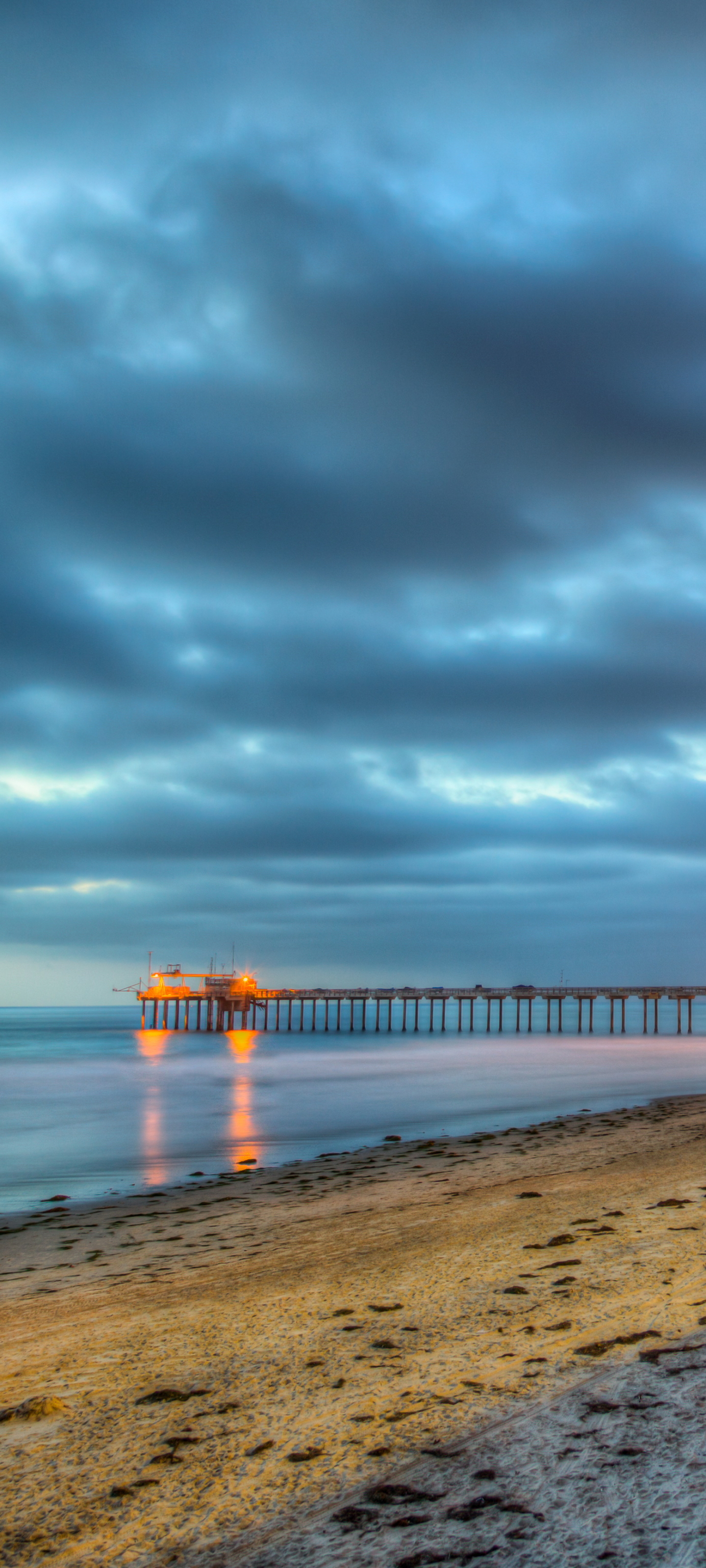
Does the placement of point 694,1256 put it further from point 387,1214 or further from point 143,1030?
point 143,1030

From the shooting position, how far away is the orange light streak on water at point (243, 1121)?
65.5ft

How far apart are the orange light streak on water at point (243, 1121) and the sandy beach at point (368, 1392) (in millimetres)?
10166

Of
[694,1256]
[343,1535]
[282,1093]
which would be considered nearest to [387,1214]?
[694,1256]

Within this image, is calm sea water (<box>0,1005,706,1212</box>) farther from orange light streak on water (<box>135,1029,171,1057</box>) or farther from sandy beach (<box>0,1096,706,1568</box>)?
sandy beach (<box>0,1096,706,1568</box>)

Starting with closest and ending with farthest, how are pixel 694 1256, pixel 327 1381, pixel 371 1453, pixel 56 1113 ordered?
pixel 371 1453 < pixel 327 1381 < pixel 694 1256 < pixel 56 1113

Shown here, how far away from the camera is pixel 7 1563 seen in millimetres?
3506

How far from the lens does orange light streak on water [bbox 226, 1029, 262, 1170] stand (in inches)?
786

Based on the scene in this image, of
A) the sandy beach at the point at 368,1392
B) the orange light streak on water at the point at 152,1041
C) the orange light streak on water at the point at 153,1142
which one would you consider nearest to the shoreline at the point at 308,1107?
the orange light streak on water at the point at 153,1142

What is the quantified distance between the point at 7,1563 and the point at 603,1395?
260 centimetres

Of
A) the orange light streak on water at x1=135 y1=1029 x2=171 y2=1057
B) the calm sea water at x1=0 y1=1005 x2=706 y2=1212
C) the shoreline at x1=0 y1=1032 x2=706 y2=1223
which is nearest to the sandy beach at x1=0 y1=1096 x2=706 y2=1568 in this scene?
the shoreline at x1=0 y1=1032 x2=706 y2=1223

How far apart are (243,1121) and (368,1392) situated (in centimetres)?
2297

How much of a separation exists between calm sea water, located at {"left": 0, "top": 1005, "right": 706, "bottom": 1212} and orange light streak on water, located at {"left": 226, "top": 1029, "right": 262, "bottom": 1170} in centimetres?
10

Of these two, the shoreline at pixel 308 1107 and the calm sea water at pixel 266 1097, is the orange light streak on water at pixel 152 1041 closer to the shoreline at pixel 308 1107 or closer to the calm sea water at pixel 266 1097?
the calm sea water at pixel 266 1097

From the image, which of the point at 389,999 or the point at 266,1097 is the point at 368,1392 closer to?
the point at 266,1097
